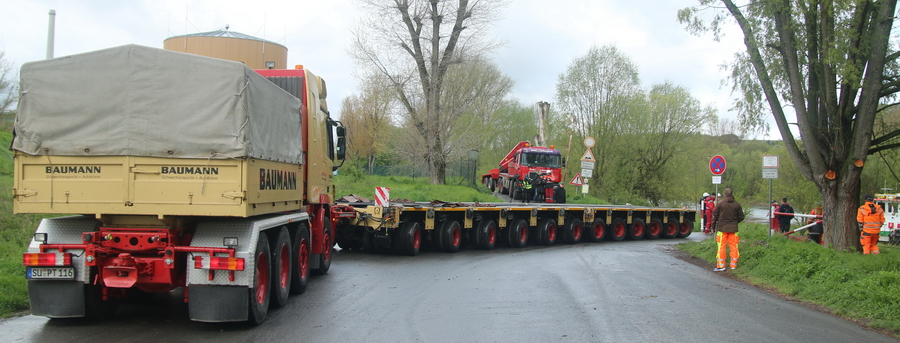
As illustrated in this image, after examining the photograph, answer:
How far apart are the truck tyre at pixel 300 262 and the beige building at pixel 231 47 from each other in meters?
4.13

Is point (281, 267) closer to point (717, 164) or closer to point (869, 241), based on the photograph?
point (717, 164)

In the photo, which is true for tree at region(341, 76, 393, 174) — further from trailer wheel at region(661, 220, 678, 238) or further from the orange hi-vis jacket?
the orange hi-vis jacket

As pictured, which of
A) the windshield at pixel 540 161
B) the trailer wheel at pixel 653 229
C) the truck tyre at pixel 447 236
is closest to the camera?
the truck tyre at pixel 447 236

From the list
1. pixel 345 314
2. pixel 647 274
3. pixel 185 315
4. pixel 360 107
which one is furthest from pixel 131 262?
pixel 360 107

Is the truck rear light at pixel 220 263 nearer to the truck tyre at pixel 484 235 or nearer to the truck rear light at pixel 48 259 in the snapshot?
the truck rear light at pixel 48 259

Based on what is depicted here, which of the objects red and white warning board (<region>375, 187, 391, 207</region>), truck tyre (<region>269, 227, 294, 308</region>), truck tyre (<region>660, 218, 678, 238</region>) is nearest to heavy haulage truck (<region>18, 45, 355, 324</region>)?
truck tyre (<region>269, 227, 294, 308</region>)

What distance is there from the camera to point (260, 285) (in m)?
6.99

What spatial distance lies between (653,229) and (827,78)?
10.8 meters

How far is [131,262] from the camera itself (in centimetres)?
629

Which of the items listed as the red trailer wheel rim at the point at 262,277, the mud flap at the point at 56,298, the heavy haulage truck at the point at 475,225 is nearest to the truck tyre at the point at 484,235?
the heavy haulage truck at the point at 475,225

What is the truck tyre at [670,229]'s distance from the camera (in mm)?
23328

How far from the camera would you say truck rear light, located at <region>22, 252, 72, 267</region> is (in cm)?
627

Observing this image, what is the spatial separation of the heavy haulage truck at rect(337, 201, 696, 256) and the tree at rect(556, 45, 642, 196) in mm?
15645

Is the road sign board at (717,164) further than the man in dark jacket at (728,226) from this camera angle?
Yes
